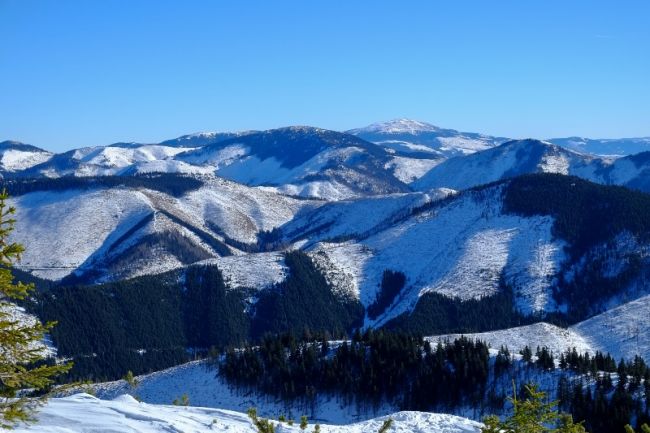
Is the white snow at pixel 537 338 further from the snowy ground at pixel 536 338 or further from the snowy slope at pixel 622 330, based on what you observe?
the snowy slope at pixel 622 330

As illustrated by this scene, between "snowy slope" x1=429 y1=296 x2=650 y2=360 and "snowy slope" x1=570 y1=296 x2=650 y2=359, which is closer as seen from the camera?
"snowy slope" x1=570 y1=296 x2=650 y2=359

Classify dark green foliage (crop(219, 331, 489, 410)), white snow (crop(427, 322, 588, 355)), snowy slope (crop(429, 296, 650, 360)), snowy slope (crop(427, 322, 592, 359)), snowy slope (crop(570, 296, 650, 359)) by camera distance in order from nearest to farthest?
1. dark green foliage (crop(219, 331, 489, 410))
2. snowy slope (crop(570, 296, 650, 359))
3. snowy slope (crop(429, 296, 650, 360))
4. snowy slope (crop(427, 322, 592, 359))
5. white snow (crop(427, 322, 588, 355))

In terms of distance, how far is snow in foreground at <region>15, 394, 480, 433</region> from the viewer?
1636 inches

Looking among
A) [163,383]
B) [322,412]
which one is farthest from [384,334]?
[163,383]

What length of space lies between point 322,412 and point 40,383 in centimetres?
9127

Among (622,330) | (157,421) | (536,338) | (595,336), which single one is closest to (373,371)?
(536,338)

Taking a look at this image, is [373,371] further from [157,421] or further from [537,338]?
[157,421]

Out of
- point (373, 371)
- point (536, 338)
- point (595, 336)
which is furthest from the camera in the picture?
point (595, 336)

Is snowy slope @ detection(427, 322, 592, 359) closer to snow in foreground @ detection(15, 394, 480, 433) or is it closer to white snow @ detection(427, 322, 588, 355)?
white snow @ detection(427, 322, 588, 355)

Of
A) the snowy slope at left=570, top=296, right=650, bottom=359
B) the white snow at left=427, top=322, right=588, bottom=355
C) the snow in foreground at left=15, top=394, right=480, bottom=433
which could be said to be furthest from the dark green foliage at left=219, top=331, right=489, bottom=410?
the snowy slope at left=570, top=296, right=650, bottom=359

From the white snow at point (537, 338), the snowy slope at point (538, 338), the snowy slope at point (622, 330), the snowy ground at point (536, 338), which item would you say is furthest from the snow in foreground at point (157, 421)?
the snowy slope at point (622, 330)

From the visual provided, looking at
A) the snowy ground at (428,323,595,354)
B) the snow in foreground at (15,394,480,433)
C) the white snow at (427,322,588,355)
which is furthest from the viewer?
the snowy ground at (428,323,595,354)

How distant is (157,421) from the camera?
44844mm

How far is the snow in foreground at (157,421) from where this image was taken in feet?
136
